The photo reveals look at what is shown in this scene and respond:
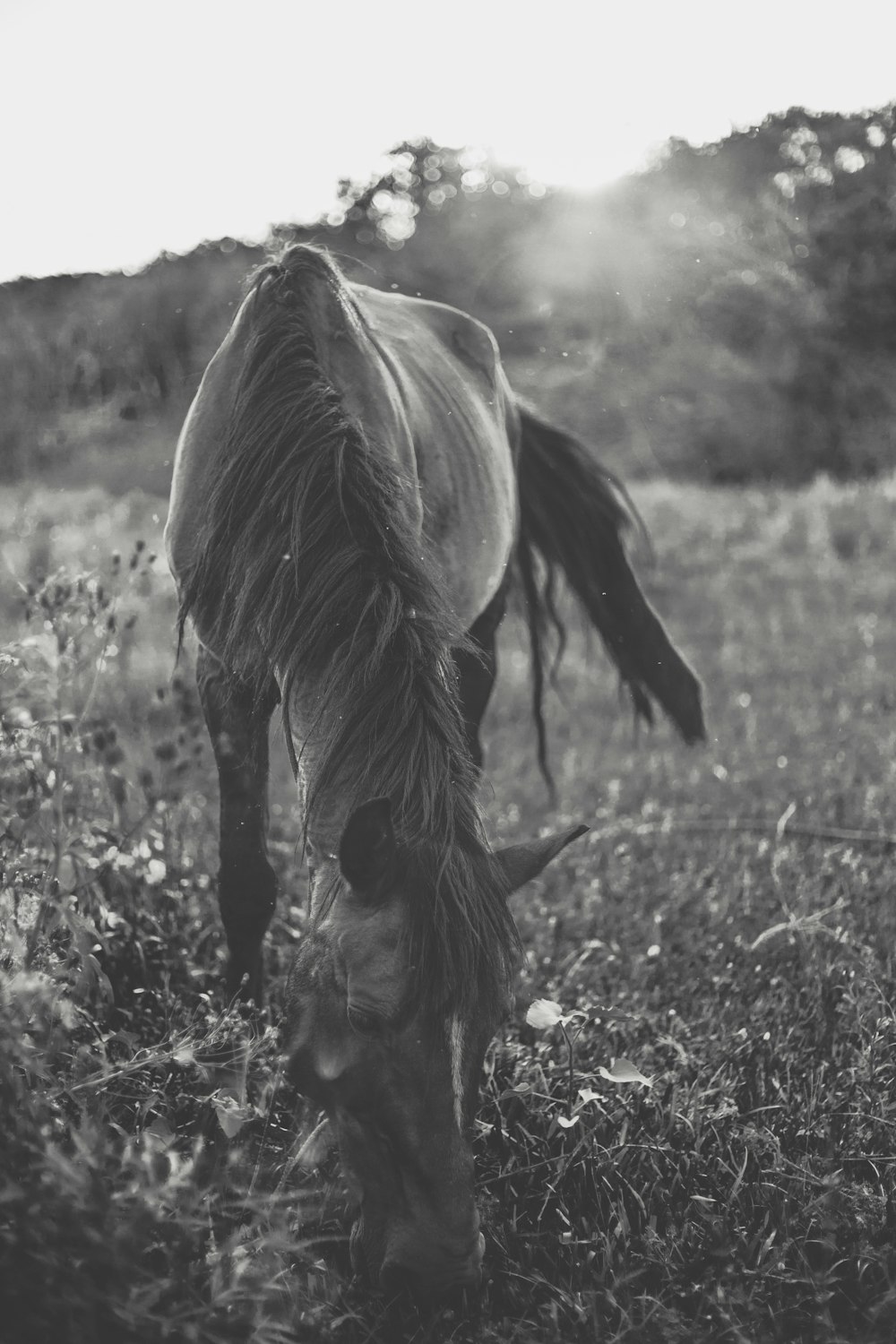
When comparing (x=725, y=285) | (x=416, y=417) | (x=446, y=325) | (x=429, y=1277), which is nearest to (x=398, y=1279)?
(x=429, y=1277)

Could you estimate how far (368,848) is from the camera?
174cm

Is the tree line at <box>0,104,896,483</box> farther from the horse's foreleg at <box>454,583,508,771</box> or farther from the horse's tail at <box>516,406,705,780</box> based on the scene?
the horse's foreleg at <box>454,583,508,771</box>

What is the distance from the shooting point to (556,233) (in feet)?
51.9

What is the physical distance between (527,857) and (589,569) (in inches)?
108

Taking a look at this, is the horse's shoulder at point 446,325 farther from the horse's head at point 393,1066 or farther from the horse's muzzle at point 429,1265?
the horse's muzzle at point 429,1265

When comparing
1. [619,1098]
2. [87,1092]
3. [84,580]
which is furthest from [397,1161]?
[84,580]

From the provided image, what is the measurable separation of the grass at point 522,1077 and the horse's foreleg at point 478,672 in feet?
2.50

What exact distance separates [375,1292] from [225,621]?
4.61ft

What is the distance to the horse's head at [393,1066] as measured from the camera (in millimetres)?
1697

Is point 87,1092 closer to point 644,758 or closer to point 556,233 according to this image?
point 644,758

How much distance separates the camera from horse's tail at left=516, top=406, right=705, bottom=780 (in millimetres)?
4461

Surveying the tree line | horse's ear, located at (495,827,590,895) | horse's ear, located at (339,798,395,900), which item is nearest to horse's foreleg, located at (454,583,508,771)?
horse's ear, located at (495,827,590,895)

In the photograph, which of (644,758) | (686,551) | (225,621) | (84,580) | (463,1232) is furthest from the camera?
(686,551)

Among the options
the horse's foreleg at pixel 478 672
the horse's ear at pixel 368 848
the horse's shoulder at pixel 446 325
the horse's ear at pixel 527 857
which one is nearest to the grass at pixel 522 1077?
the horse's ear at pixel 368 848
